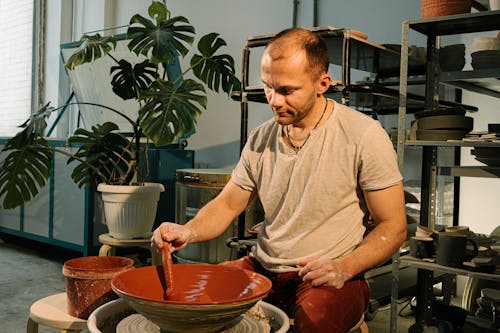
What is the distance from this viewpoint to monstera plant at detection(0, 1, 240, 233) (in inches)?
112

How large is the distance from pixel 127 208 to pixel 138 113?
540 millimetres

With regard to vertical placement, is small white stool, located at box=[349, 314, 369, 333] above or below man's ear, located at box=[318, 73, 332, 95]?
below

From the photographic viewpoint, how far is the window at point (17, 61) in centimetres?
550

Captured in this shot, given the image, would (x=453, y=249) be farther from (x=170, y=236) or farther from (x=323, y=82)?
(x=170, y=236)

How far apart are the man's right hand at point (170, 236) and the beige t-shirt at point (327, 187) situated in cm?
25

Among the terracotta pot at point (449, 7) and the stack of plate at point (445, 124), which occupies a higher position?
the terracotta pot at point (449, 7)

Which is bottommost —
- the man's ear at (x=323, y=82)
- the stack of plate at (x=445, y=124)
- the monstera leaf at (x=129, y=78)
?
the stack of plate at (x=445, y=124)

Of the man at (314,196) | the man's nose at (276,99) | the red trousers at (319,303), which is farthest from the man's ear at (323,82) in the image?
the red trousers at (319,303)

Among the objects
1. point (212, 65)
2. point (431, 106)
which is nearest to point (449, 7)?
point (431, 106)

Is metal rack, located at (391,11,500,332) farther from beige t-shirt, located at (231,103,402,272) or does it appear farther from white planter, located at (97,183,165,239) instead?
white planter, located at (97,183,165,239)

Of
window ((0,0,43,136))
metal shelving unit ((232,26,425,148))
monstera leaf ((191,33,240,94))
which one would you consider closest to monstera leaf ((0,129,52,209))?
monstera leaf ((191,33,240,94))

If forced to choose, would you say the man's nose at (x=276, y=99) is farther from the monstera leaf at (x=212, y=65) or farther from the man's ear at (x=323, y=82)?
the monstera leaf at (x=212, y=65)

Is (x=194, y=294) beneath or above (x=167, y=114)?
beneath

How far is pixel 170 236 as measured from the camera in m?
1.37
